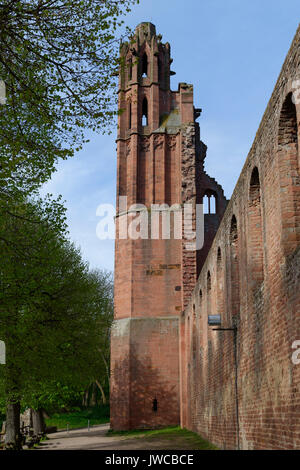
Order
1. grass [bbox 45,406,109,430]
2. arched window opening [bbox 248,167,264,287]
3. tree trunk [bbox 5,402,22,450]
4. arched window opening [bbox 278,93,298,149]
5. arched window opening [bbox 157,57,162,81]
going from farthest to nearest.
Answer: grass [bbox 45,406,109,430] → arched window opening [bbox 157,57,162,81] → tree trunk [bbox 5,402,22,450] → arched window opening [bbox 248,167,264,287] → arched window opening [bbox 278,93,298,149]

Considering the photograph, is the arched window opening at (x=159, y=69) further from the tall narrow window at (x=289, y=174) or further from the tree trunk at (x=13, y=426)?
the tall narrow window at (x=289, y=174)

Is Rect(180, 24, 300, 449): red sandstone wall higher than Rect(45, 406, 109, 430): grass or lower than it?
higher

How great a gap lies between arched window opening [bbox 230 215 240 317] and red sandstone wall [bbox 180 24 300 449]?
0.02 meters

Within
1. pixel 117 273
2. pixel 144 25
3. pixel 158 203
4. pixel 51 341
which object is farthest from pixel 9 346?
pixel 144 25

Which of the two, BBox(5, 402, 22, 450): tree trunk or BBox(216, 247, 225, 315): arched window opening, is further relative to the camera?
BBox(5, 402, 22, 450): tree trunk

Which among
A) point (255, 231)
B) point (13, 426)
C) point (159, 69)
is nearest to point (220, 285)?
point (255, 231)

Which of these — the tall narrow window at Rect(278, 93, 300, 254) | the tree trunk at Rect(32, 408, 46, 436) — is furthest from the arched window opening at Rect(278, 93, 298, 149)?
the tree trunk at Rect(32, 408, 46, 436)

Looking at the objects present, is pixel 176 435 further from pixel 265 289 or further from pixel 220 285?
pixel 265 289

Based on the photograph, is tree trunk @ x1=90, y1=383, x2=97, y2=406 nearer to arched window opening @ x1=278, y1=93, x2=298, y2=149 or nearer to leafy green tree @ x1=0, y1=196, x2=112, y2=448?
leafy green tree @ x1=0, y1=196, x2=112, y2=448

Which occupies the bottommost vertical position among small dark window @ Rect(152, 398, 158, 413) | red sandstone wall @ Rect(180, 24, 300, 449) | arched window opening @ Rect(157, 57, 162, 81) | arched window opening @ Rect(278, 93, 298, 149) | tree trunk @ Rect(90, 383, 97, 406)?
tree trunk @ Rect(90, 383, 97, 406)

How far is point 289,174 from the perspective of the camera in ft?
25.8

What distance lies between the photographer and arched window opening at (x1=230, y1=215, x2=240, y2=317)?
11.5 meters

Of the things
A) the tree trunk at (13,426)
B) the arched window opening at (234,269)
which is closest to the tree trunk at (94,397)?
the tree trunk at (13,426)

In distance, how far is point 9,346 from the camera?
50.5 feet
